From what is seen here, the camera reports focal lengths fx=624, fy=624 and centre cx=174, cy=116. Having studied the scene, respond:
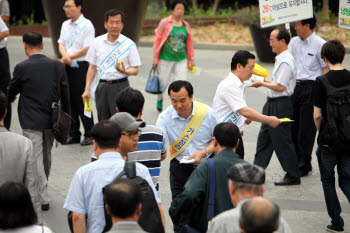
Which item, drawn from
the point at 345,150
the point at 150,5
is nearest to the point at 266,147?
the point at 345,150

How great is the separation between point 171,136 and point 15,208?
7.99ft

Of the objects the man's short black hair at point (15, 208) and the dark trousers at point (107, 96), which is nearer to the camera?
the man's short black hair at point (15, 208)

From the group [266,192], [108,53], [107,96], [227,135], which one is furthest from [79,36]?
[227,135]

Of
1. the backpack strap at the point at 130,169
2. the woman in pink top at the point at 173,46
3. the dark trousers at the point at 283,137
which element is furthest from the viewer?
the woman in pink top at the point at 173,46

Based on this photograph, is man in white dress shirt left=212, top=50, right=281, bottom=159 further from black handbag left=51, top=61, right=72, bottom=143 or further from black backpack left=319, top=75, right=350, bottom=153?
black handbag left=51, top=61, right=72, bottom=143

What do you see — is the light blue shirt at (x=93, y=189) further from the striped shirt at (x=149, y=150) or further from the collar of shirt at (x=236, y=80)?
the collar of shirt at (x=236, y=80)

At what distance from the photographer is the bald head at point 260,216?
3.07m

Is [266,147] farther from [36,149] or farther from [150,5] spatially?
[150,5]

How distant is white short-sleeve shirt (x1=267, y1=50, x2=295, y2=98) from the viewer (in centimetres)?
752

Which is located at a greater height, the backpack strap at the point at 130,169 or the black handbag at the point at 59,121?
the backpack strap at the point at 130,169

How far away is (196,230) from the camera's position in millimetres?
4445

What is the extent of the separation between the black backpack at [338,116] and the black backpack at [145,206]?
2579mm

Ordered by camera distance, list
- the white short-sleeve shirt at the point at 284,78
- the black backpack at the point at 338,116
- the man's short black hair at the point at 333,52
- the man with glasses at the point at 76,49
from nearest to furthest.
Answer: the black backpack at the point at 338,116, the man's short black hair at the point at 333,52, the white short-sleeve shirt at the point at 284,78, the man with glasses at the point at 76,49

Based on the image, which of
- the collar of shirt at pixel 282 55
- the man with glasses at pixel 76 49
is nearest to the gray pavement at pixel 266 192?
the man with glasses at pixel 76 49
